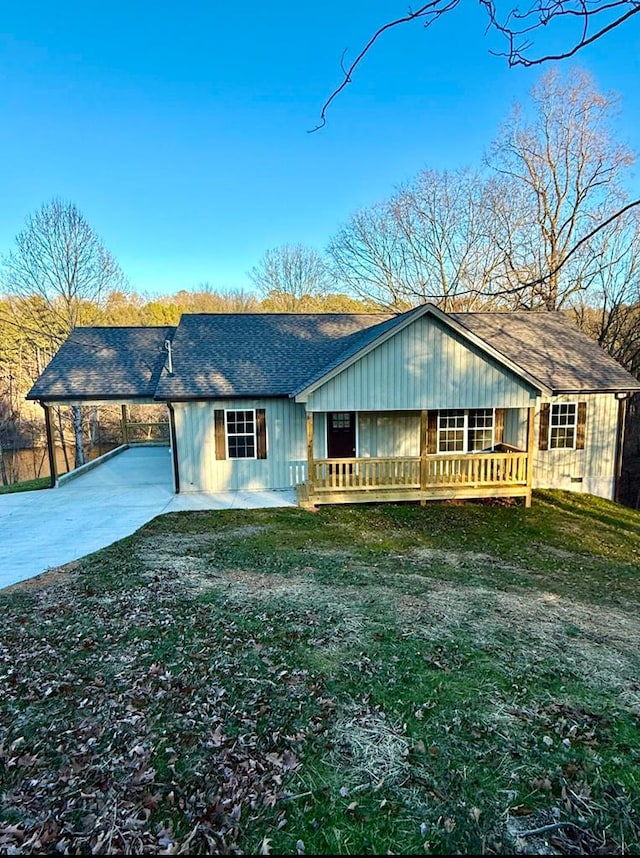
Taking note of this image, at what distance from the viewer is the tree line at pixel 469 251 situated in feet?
63.0

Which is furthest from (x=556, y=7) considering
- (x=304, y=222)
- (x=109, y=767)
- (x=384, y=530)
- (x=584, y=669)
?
(x=304, y=222)

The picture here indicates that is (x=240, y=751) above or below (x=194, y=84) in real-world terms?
below

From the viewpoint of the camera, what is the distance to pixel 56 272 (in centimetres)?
1936

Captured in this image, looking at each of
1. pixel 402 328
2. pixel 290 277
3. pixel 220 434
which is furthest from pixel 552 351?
pixel 290 277

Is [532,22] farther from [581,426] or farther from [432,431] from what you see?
[581,426]

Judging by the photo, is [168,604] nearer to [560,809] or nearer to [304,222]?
[560,809]

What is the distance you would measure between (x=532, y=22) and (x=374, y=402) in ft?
25.8

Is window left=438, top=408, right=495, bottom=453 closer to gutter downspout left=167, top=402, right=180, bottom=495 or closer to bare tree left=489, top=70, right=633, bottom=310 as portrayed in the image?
gutter downspout left=167, top=402, right=180, bottom=495

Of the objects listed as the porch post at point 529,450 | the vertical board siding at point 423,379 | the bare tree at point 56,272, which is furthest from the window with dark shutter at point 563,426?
the bare tree at point 56,272

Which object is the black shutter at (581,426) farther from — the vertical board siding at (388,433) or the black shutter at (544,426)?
the vertical board siding at (388,433)

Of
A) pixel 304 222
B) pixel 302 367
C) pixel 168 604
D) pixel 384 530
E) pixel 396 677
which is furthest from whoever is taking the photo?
pixel 304 222

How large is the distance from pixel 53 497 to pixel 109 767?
10.1 meters

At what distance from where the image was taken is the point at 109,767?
2.88m

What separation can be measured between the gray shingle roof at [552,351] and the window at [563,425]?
0.70 meters
